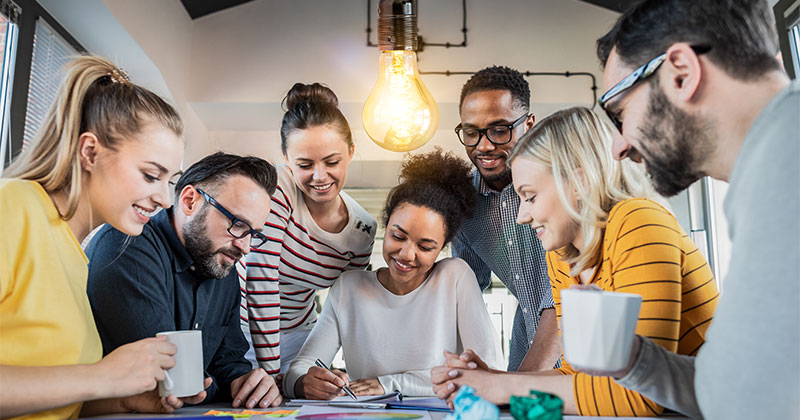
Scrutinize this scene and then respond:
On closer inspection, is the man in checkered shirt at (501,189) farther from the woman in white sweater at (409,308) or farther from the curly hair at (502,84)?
the woman in white sweater at (409,308)

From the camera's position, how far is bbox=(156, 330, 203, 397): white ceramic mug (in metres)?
0.99

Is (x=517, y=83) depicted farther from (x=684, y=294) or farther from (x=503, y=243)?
(x=684, y=294)

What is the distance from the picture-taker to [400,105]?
1996mm

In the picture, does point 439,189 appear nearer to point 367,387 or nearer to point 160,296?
point 367,387

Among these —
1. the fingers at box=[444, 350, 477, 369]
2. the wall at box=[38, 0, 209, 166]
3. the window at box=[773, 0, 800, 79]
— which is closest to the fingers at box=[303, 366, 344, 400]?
the fingers at box=[444, 350, 477, 369]

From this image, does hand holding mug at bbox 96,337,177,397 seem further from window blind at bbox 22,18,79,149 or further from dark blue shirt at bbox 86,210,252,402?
window blind at bbox 22,18,79,149

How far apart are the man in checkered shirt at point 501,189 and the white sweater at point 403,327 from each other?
0.22m

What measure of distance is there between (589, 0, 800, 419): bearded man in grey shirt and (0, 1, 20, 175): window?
2.32 meters

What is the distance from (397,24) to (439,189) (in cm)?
57

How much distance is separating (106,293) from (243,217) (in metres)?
0.39

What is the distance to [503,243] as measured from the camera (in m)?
2.10

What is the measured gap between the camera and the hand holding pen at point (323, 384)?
4.76ft

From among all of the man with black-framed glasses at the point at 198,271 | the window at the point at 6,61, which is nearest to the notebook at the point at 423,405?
the man with black-framed glasses at the point at 198,271

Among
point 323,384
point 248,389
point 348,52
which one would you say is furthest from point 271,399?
point 348,52
